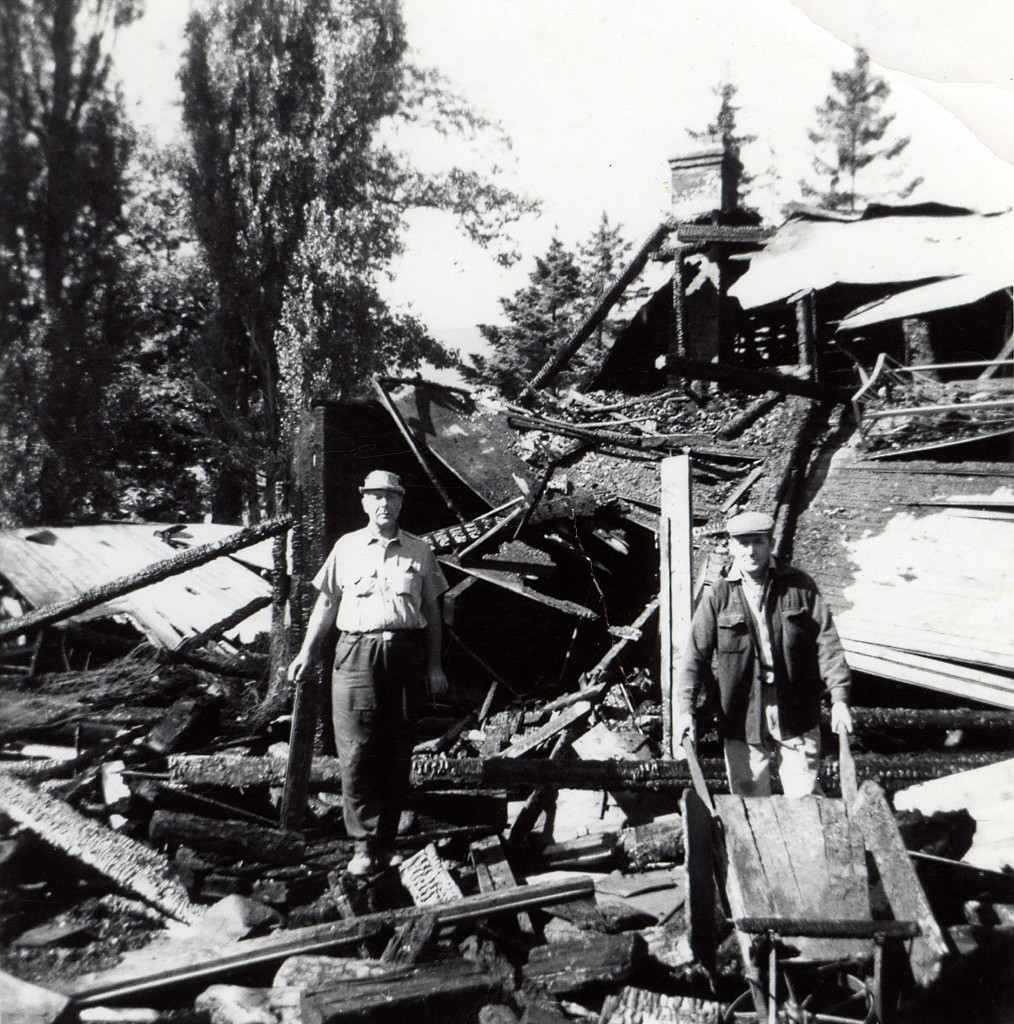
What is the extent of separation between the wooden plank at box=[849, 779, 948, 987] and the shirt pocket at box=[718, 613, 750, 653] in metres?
1.01

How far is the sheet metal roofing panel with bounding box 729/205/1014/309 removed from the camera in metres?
9.67

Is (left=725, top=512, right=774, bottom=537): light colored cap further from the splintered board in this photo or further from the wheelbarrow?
the splintered board

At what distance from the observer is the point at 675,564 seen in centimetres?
641

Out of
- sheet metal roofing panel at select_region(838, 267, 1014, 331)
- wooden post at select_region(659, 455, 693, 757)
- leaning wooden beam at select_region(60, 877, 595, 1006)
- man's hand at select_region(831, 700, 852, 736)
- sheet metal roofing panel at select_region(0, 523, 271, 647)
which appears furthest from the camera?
sheet metal roofing panel at select_region(0, 523, 271, 647)

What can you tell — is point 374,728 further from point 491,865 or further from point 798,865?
point 798,865

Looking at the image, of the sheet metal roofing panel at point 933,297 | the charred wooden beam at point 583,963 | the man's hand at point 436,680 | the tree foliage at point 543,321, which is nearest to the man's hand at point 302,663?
the man's hand at point 436,680

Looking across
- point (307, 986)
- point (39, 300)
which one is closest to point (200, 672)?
point (39, 300)

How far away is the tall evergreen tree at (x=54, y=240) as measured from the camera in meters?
4.10

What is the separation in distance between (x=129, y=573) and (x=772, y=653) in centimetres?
796

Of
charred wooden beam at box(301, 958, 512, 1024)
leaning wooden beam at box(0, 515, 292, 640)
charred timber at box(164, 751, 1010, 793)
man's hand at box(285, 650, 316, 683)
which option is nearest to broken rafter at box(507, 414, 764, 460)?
leaning wooden beam at box(0, 515, 292, 640)

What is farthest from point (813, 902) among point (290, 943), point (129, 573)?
point (129, 573)

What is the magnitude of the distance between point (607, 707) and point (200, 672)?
13.2ft

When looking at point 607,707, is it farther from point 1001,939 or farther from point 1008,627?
point 1001,939

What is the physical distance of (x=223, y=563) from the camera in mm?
12406
